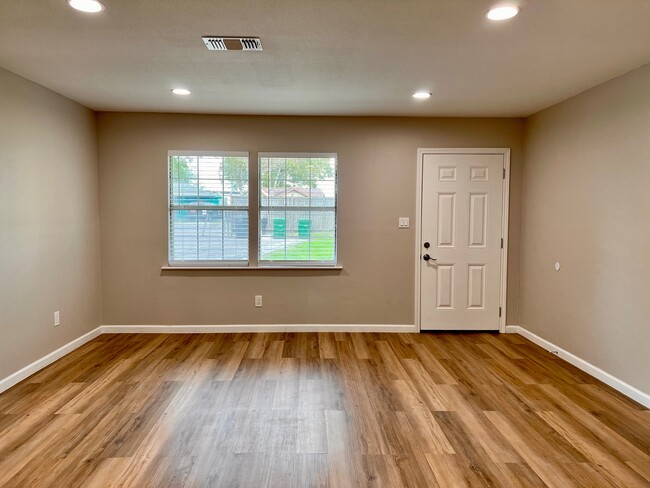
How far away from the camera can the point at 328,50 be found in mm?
2516

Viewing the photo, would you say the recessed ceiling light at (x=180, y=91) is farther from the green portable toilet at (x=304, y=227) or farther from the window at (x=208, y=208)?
the green portable toilet at (x=304, y=227)

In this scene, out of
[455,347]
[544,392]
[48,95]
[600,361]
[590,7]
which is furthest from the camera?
[455,347]

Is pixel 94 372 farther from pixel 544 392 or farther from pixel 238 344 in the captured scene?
pixel 544 392

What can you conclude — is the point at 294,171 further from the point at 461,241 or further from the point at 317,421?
the point at 317,421

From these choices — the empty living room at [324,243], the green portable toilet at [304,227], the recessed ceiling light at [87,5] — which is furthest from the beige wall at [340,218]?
the recessed ceiling light at [87,5]

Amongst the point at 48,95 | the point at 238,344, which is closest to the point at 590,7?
the point at 238,344

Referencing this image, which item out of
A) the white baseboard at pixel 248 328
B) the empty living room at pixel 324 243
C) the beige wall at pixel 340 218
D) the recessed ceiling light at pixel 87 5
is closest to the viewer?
the recessed ceiling light at pixel 87 5

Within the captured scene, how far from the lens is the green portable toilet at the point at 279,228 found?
4.33 m

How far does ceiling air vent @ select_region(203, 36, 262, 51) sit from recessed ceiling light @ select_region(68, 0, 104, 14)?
57cm

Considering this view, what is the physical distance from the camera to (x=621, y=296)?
2955mm

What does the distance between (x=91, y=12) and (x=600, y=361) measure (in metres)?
4.40

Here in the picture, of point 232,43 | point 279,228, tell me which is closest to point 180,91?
point 232,43

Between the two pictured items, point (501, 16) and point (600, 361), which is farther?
point (600, 361)

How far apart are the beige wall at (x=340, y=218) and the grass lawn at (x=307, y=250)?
0.54 ft
